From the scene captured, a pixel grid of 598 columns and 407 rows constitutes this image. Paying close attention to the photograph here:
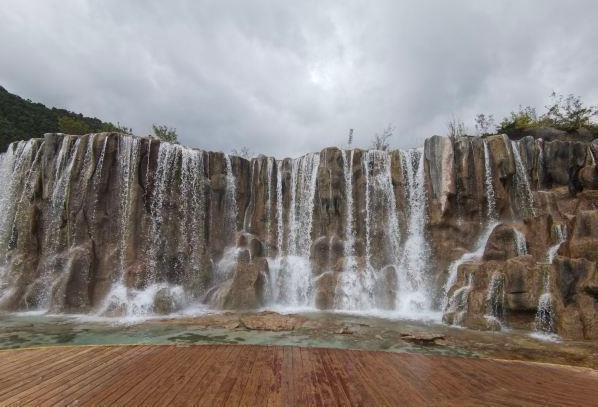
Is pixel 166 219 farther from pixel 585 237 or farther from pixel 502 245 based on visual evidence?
pixel 585 237

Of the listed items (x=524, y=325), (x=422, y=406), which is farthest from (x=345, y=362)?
(x=524, y=325)

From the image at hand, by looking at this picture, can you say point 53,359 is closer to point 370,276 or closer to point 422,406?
point 422,406

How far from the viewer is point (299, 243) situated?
2070 cm

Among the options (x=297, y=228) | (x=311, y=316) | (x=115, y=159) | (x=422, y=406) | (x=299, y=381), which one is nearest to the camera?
(x=422, y=406)

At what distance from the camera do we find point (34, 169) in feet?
62.6

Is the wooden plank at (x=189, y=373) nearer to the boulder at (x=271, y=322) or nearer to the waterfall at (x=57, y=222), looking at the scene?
the boulder at (x=271, y=322)

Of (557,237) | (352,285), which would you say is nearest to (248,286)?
(352,285)

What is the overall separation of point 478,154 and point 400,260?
22.2 feet

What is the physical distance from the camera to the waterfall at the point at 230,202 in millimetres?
21078

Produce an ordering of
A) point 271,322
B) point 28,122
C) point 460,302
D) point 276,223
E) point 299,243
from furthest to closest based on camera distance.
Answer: point 28,122, point 276,223, point 299,243, point 460,302, point 271,322

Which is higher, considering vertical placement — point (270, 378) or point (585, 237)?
point (585, 237)

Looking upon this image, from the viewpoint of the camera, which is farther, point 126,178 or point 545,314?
point 126,178

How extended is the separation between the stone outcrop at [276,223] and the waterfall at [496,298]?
453 millimetres

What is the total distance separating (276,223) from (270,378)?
16327 millimetres
